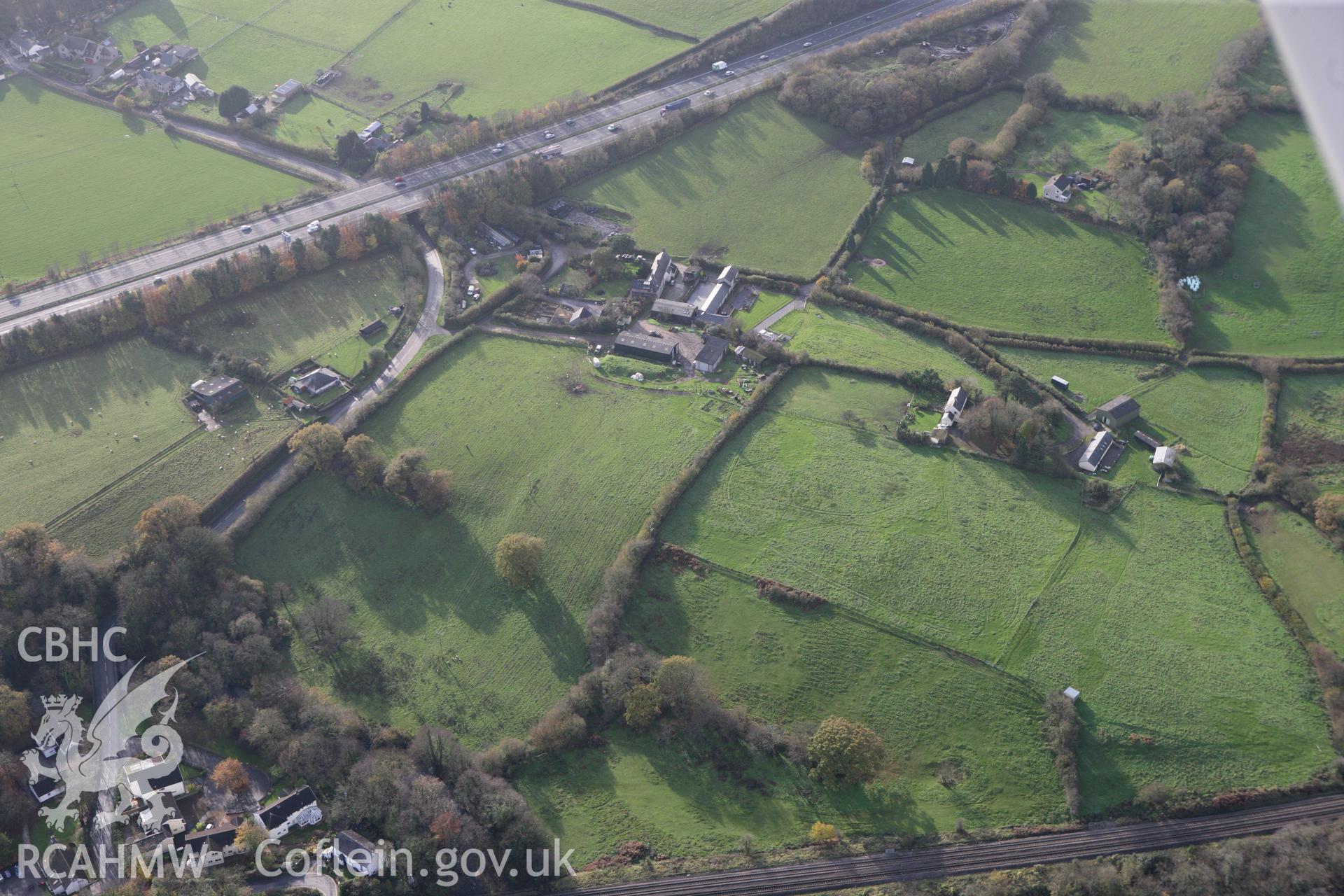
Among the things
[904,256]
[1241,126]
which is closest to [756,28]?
[904,256]

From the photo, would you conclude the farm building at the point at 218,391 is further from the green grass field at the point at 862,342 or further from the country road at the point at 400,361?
the green grass field at the point at 862,342

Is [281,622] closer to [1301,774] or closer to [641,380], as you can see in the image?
[641,380]

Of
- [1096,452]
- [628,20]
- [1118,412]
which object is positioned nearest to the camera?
[1096,452]

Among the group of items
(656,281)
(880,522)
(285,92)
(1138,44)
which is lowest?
(880,522)

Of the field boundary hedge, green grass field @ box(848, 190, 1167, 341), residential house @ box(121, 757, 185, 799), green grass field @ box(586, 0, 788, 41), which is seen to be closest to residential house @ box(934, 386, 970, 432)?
green grass field @ box(848, 190, 1167, 341)

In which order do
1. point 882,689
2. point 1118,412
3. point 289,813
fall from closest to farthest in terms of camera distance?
point 289,813 → point 882,689 → point 1118,412

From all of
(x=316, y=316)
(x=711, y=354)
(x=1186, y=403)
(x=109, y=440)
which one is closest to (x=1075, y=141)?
(x=1186, y=403)

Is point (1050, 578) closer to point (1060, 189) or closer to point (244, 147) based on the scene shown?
point (1060, 189)
